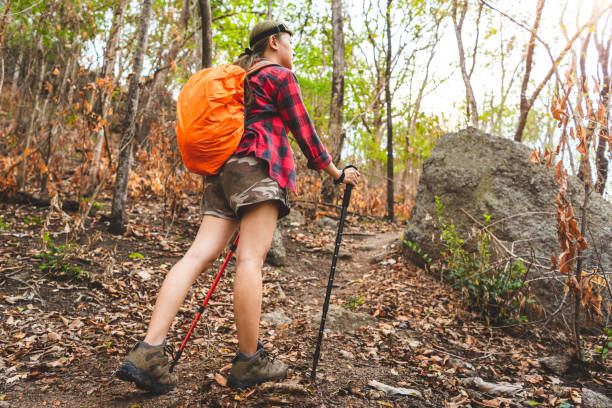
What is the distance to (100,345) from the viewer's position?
104 inches

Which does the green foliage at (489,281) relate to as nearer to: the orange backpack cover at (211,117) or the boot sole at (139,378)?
the orange backpack cover at (211,117)

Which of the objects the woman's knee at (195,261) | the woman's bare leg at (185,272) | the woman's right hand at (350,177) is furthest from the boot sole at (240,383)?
the woman's right hand at (350,177)

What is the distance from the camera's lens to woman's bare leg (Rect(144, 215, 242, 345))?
196 cm

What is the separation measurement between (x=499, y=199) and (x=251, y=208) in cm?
379

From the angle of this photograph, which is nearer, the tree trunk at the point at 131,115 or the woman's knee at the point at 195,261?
the woman's knee at the point at 195,261

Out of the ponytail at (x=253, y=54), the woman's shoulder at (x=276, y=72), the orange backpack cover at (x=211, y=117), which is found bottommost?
the orange backpack cover at (x=211, y=117)

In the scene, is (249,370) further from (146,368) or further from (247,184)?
(247,184)

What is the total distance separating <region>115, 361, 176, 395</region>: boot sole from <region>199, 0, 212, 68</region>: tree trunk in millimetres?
3373

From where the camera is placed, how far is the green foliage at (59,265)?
3363mm

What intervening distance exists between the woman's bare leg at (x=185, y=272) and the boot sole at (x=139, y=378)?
137 mm

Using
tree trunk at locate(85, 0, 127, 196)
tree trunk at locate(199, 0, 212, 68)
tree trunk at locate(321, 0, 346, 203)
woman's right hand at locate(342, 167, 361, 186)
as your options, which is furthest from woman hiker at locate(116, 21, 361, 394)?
tree trunk at locate(321, 0, 346, 203)

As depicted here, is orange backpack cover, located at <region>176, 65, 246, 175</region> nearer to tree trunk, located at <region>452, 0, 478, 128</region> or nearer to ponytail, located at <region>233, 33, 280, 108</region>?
ponytail, located at <region>233, 33, 280, 108</region>

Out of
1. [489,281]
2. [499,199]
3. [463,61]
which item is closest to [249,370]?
[489,281]

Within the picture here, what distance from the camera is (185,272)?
6.79 ft
